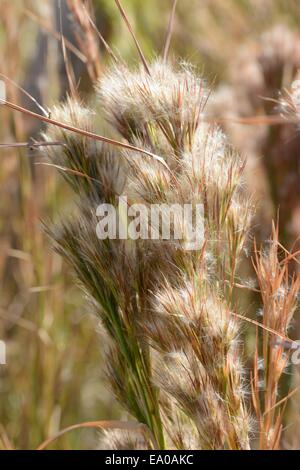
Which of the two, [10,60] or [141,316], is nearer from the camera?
[141,316]

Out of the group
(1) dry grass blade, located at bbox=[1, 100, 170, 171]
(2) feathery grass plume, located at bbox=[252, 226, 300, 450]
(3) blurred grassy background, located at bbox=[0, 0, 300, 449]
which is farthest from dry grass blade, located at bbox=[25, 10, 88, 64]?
(2) feathery grass plume, located at bbox=[252, 226, 300, 450]

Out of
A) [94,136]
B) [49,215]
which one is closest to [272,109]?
[49,215]

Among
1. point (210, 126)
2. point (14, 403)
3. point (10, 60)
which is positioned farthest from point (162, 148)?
point (14, 403)

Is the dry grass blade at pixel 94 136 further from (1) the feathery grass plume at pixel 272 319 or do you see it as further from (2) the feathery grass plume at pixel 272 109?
(2) the feathery grass plume at pixel 272 109

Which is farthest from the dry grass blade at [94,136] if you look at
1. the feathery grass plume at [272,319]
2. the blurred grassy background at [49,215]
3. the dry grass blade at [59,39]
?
the blurred grassy background at [49,215]

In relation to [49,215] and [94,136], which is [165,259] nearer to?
[94,136]
